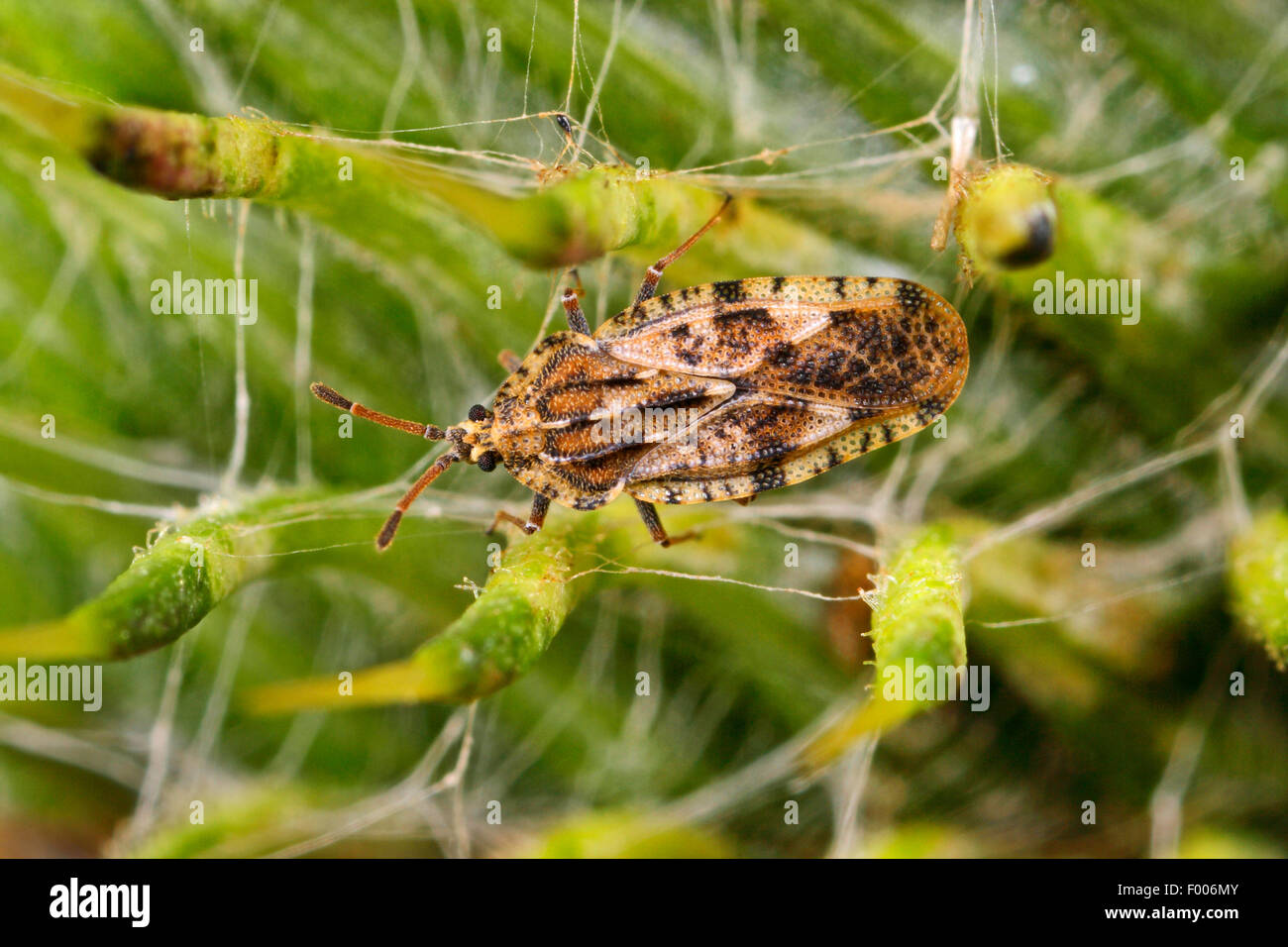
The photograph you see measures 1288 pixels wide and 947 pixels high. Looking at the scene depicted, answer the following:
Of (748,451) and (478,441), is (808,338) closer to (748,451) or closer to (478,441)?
(748,451)

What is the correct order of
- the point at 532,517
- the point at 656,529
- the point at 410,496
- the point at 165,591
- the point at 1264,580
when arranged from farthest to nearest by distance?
Answer: the point at 532,517 → the point at 410,496 → the point at 656,529 → the point at 1264,580 → the point at 165,591

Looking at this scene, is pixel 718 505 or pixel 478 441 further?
pixel 478 441

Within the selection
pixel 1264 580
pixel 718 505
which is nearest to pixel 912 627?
pixel 1264 580

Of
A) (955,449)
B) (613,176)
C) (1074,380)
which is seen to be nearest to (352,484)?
(613,176)

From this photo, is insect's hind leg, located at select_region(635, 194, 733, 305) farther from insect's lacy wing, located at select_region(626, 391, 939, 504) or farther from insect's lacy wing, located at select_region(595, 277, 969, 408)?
insect's lacy wing, located at select_region(626, 391, 939, 504)

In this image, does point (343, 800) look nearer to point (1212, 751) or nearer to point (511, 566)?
point (511, 566)

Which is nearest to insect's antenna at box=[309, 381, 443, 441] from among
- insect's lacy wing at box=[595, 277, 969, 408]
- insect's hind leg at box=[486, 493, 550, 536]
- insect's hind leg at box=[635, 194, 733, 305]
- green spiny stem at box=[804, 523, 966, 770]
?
insect's hind leg at box=[486, 493, 550, 536]

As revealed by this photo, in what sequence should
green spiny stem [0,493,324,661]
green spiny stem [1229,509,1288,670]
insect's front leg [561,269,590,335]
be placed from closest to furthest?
1. green spiny stem [0,493,324,661]
2. green spiny stem [1229,509,1288,670]
3. insect's front leg [561,269,590,335]
